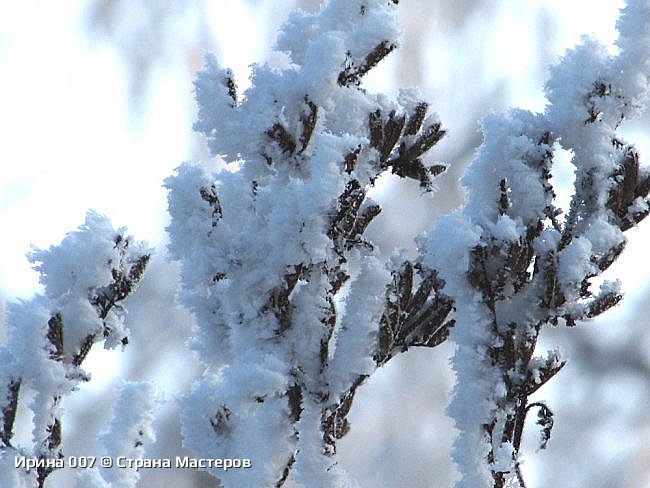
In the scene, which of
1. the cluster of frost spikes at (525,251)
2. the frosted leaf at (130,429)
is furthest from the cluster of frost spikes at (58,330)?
the cluster of frost spikes at (525,251)

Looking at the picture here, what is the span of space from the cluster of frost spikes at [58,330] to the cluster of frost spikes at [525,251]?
0.54 m

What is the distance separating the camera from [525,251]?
1361 mm

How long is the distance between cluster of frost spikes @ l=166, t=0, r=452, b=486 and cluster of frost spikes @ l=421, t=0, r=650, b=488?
0.09m

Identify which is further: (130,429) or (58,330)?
(130,429)

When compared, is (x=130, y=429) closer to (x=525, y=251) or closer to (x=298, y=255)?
(x=298, y=255)

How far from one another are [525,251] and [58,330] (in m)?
0.78

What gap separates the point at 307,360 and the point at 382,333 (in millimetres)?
135

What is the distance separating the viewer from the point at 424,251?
148 cm

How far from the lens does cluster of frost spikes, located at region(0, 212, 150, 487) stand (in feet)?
4.38

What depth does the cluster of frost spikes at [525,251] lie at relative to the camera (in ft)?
4.44

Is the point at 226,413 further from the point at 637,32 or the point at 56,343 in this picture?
the point at 637,32

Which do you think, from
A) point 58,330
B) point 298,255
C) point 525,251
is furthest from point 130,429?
point 525,251

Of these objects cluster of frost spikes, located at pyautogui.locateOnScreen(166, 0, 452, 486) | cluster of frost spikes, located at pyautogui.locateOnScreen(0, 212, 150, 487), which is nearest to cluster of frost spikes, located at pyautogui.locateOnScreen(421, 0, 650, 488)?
cluster of frost spikes, located at pyautogui.locateOnScreen(166, 0, 452, 486)

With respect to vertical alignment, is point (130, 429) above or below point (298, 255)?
below
